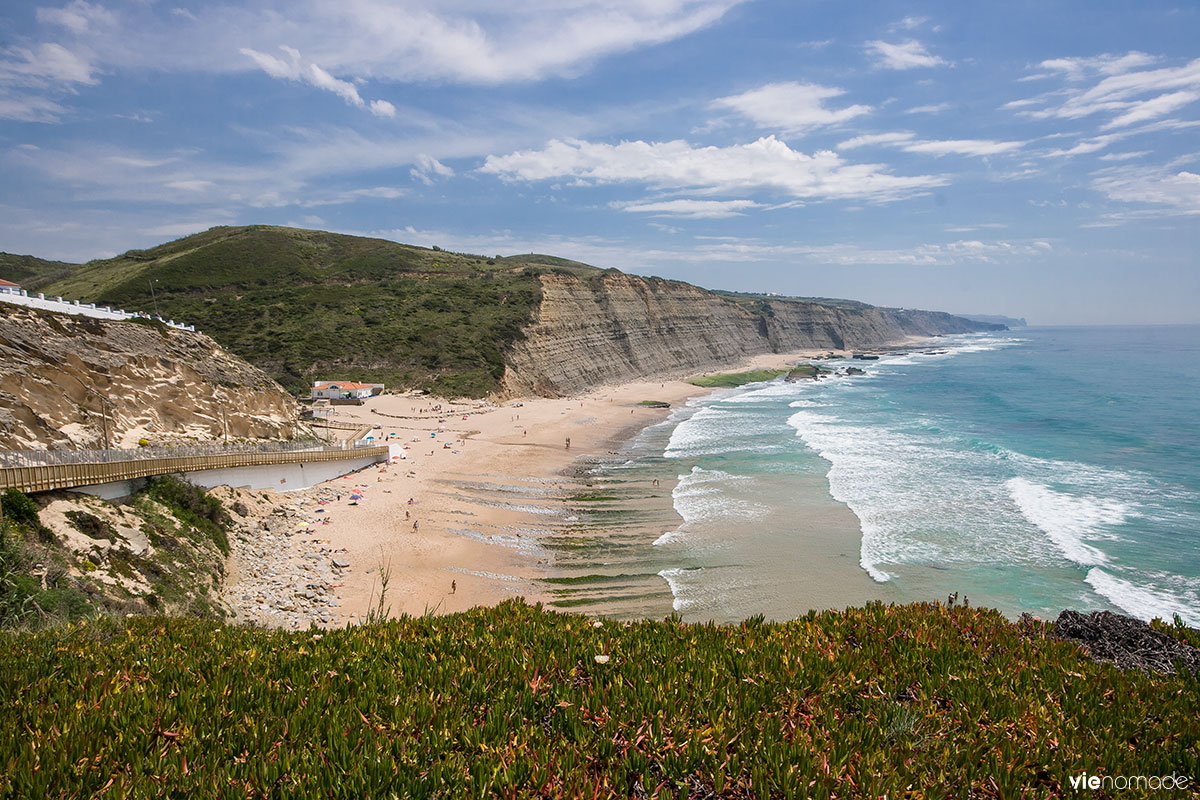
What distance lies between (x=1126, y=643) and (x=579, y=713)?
6.88m

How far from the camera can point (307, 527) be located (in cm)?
2452

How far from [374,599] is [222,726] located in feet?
53.2

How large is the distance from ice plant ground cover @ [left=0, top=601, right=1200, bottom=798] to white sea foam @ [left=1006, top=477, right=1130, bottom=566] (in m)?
20.3

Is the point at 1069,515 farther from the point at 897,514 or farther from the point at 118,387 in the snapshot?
the point at 118,387

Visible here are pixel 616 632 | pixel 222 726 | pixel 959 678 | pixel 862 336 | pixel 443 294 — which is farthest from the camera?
pixel 862 336

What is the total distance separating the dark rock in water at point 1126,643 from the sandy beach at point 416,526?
26.5 feet

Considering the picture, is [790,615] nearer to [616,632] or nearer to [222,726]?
[616,632]

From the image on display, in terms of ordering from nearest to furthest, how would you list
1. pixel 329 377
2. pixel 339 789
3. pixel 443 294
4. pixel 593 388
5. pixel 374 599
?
pixel 339 789
pixel 374 599
pixel 329 377
pixel 593 388
pixel 443 294

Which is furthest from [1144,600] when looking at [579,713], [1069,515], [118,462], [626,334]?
[626,334]

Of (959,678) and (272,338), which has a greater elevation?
(272,338)

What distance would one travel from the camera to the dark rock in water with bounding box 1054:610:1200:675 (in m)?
6.68

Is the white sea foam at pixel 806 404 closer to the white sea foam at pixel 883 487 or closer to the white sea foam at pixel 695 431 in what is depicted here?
the white sea foam at pixel 695 431

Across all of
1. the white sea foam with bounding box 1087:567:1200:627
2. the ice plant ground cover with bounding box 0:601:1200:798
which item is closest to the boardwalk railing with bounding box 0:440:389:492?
the ice plant ground cover with bounding box 0:601:1200:798

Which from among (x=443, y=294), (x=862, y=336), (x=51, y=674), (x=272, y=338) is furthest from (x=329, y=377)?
(x=862, y=336)
